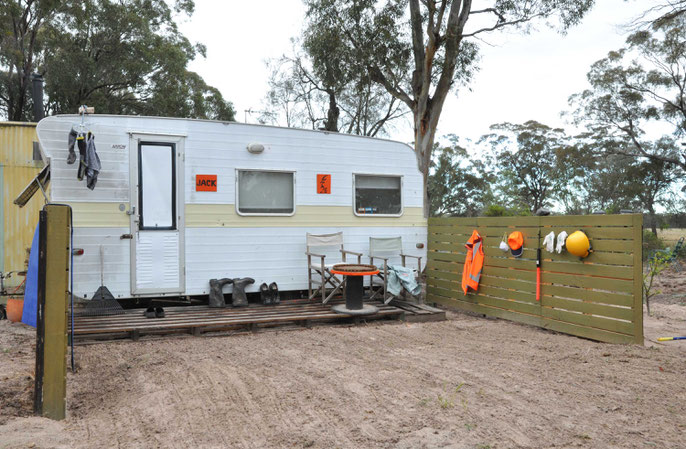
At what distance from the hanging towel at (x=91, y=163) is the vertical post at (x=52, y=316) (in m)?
2.58

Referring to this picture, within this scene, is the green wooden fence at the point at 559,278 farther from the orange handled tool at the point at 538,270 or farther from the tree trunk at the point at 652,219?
the tree trunk at the point at 652,219

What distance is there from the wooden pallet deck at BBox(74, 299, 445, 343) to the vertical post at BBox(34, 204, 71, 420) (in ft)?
6.89

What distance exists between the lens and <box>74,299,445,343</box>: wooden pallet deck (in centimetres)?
538

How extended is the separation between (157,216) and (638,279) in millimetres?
5354

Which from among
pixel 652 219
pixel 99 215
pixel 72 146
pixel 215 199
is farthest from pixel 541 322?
pixel 652 219

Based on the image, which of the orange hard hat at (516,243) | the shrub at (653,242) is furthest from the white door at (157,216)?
the shrub at (653,242)

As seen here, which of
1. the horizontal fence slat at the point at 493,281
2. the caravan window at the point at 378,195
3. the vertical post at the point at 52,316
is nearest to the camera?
the vertical post at the point at 52,316

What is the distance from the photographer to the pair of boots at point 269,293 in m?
6.76

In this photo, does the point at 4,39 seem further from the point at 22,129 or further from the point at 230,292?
the point at 230,292

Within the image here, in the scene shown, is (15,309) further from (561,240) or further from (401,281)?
(561,240)

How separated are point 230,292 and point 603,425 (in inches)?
185

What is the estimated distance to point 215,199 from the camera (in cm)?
655

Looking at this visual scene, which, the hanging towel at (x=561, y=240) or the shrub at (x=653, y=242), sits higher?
the hanging towel at (x=561, y=240)

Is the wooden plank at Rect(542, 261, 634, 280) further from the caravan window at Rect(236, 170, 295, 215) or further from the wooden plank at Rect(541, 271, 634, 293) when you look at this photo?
the caravan window at Rect(236, 170, 295, 215)
